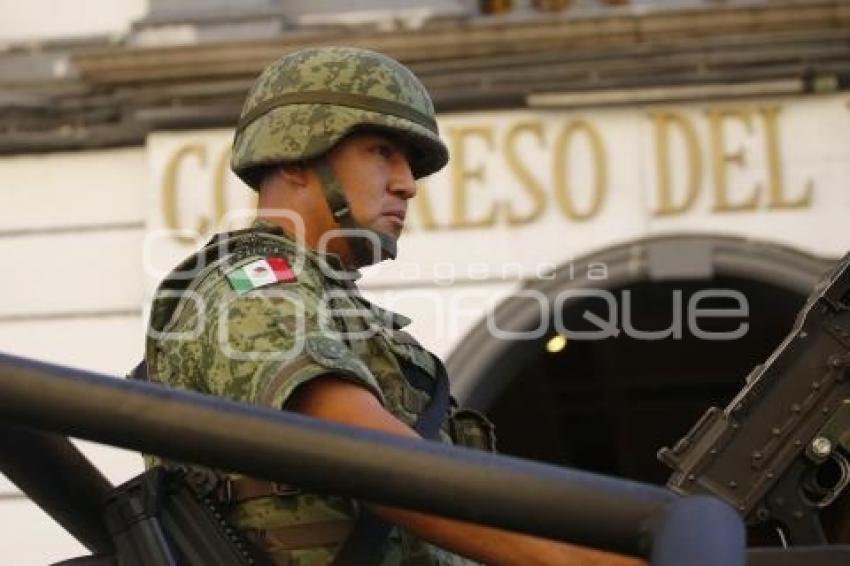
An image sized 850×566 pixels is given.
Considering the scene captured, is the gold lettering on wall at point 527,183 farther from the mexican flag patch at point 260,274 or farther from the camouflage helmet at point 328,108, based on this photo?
the mexican flag patch at point 260,274

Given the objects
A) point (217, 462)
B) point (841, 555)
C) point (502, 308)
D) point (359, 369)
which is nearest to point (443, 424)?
point (359, 369)

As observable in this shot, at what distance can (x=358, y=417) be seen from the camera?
2430mm

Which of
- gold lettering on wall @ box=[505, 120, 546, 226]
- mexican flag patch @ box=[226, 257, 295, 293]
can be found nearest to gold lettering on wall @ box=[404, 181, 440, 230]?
gold lettering on wall @ box=[505, 120, 546, 226]

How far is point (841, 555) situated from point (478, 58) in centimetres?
810

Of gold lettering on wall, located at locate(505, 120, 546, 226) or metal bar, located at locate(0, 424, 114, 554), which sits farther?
gold lettering on wall, located at locate(505, 120, 546, 226)

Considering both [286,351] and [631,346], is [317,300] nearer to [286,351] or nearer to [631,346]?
[286,351]

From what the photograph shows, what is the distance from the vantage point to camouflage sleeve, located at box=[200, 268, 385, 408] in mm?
2477

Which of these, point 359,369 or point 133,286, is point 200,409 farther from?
point 133,286

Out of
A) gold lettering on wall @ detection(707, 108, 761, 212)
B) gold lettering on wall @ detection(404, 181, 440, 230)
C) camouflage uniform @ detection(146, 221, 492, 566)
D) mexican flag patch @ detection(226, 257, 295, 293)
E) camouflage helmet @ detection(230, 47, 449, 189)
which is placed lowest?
gold lettering on wall @ detection(404, 181, 440, 230)

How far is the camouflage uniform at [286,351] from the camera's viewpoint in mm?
2535

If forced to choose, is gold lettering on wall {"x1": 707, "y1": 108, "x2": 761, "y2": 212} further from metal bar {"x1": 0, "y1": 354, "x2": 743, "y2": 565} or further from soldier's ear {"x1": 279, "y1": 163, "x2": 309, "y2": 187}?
metal bar {"x1": 0, "y1": 354, "x2": 743, "y2": 565}

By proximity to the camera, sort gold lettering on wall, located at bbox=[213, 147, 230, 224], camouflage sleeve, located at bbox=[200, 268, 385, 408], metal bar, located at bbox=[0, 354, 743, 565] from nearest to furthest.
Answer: metal bar, located at bbox=[0, 354, 743, 565], camouflage sleeve, located at bbox=[200, 268, 385, 408], gold lettering on wall, located at bbox=[213, 147, 230, 224]

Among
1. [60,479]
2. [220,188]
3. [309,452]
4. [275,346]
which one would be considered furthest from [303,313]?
[220,188]

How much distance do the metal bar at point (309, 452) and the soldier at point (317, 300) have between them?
703 mm
